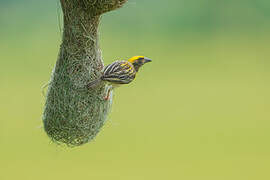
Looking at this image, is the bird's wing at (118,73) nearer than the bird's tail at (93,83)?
Yes

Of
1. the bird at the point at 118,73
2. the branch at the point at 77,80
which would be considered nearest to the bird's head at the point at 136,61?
the bird at the point at 118,73

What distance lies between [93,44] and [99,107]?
519 millimetres

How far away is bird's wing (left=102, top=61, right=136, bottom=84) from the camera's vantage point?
A: 141 inches

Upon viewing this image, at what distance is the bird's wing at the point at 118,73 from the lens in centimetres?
358

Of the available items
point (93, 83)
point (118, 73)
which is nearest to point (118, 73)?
point (118, 73)

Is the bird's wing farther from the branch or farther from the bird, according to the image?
the branch

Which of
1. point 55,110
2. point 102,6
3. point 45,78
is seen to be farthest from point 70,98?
point 45,78

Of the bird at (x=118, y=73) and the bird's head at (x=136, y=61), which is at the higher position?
the bird's head at (x=136, y=61)

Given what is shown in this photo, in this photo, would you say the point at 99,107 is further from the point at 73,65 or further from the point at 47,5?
the point at 47,5

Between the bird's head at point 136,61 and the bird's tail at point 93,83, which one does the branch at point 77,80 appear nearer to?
the bird's tail at point 93,83

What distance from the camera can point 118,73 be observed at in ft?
11.7

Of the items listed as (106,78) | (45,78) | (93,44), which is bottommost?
(106,78)

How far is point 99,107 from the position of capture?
388 cm

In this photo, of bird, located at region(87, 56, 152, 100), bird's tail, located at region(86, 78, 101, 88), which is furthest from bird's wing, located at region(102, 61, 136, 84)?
bird's tail, located at region(86, 78, 101, 88)
